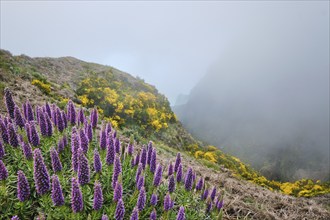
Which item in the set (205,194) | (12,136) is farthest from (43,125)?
(205,194)

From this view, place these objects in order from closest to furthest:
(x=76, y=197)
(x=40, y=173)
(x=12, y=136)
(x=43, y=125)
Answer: (x=76, y=197) → (x=40, y=173) → (x=12, y=136) → (x=43, y=125)

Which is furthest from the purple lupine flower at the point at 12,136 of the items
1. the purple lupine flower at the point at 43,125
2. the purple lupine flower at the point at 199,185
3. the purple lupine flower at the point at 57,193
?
the purple lupine flower at the point at 199,185

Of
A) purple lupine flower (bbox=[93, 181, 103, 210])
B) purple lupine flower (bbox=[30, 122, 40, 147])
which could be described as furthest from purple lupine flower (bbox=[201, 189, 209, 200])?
purple lupine flower (bbox=[30, 122, 40, 147])

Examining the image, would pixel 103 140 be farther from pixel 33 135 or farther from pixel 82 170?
pixel 82 170

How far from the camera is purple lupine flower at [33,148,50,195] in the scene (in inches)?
133

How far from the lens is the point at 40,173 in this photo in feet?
11.3

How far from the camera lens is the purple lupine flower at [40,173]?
11.1 ft

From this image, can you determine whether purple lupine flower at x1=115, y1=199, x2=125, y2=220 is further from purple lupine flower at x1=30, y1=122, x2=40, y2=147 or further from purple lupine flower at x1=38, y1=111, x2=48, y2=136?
purple lupine flower at x1=38, y1=111, x2=48, y2=136

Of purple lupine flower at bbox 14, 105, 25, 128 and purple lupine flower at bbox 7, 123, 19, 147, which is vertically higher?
purple lupine flower at bbox 14, 105, 25, 128

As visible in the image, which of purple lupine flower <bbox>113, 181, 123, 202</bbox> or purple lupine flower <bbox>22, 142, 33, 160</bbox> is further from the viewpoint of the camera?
purple lupine flower <bbox>22, 142, 33, 160</bbox>

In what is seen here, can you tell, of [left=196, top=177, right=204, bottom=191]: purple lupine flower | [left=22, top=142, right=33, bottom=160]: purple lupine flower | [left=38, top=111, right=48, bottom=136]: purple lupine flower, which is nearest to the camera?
[left=22, top=142, right=33, bottom=160]: purple lupine flower

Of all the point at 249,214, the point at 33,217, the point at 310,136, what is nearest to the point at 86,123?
the point at 33,217

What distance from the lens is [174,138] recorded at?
22.1 m

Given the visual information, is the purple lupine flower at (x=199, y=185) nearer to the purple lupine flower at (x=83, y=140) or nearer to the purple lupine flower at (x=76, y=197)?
the purple lupine flower at (x=83, y=140)
